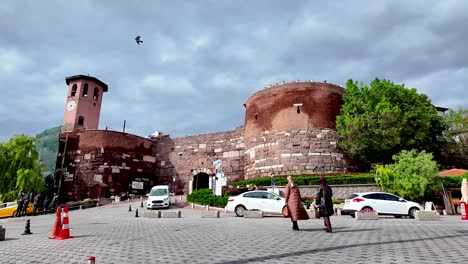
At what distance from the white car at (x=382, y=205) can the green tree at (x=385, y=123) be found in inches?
366

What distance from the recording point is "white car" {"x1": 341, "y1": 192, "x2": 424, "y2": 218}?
1491 cm

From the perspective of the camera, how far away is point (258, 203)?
15625 millimetres

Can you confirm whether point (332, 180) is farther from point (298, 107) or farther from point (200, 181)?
point (200, 181)

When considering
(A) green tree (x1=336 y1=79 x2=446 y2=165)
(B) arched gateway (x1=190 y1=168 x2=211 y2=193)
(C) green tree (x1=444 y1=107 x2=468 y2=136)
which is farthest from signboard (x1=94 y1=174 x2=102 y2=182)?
(C) green tree (x1=444 y1=107 x2=468 y2=136)

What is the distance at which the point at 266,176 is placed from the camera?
25.7 meters

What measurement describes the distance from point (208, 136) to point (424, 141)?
21.5 m

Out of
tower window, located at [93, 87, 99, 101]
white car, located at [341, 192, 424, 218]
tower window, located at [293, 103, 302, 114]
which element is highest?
tower window, located at [93, 87, 99, 101]

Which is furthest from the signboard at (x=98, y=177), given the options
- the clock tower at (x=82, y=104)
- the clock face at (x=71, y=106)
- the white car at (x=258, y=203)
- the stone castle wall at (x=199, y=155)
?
the white car at (x=258, y=203)

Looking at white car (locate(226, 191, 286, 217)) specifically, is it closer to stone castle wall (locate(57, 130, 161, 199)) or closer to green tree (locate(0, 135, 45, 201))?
stone castle wall (locate(57, 130, 161, 199))

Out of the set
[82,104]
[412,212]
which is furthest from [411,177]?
[82,104]

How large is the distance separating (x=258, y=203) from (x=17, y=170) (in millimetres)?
25786

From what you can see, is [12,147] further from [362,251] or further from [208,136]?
[362,251]

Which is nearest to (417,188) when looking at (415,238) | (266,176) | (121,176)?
(266,176)

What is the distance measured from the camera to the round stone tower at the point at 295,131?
25.2 meters
